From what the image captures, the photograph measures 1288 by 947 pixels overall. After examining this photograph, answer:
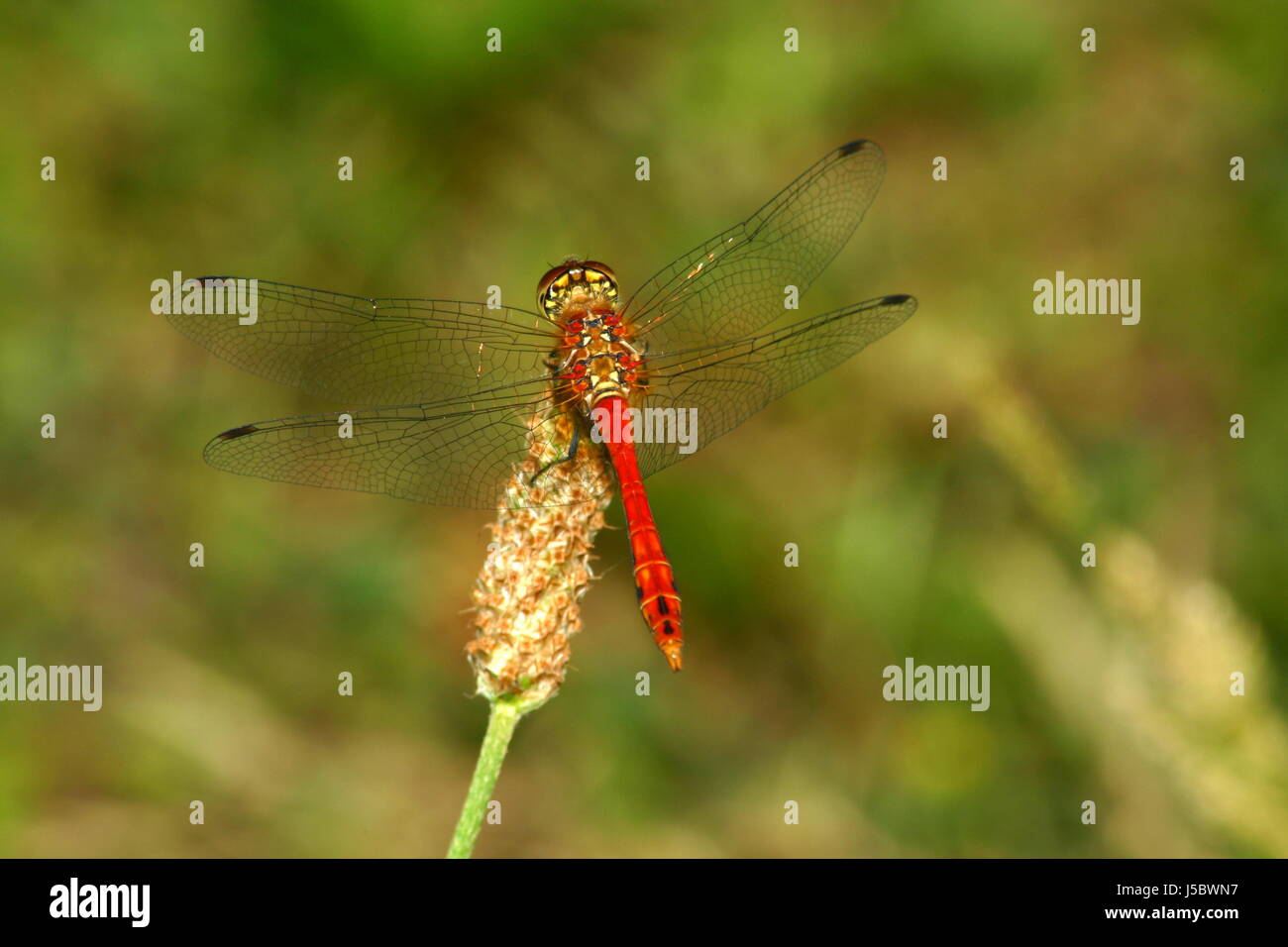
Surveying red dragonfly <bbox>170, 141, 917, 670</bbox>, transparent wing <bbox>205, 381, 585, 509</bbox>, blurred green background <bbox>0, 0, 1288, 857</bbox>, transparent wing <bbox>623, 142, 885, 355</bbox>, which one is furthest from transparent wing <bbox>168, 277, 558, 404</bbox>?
blurred green background <bbox>0, 0, 1288, 857</bbox>

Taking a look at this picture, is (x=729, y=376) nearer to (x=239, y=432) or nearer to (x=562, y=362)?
(x=562, y=362)

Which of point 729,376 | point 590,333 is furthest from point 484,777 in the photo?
point 729,376

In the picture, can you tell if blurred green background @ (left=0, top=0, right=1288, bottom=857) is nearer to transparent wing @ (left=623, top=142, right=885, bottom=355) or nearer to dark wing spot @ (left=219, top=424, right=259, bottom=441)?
transparent wing @ (left=623, top=142, right=885, bottom=355)

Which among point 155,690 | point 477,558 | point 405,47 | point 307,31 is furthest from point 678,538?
point 307,31

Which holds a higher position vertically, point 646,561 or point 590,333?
point 590,333

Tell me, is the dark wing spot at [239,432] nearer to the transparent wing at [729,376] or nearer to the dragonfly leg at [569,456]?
the dragonfly leg at [569,456]

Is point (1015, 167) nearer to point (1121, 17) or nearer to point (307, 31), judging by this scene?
point (1121, 17)

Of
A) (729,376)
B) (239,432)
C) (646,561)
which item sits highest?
(729,376)
